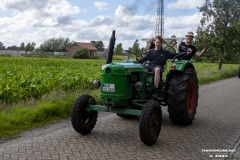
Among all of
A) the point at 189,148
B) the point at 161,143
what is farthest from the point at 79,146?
the point at 189,148

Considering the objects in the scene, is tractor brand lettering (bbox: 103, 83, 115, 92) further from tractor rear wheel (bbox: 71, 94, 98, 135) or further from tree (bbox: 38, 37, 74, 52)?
tree (bbox: 38, 37, 74, 52)

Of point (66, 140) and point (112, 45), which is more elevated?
point (112, 45)

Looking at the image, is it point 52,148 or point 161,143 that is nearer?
point 52,148

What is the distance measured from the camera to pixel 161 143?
5.91m

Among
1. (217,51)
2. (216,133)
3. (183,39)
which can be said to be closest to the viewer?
(216,133)

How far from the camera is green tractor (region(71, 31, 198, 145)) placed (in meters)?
5.74

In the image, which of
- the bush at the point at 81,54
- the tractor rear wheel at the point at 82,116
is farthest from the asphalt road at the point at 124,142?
the bush at the point at 81,54

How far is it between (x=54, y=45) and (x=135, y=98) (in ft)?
358

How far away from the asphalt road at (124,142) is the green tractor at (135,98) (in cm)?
26

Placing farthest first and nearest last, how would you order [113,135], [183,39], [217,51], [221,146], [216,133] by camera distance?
[217,51] → [183,39] → [216,133] → [113,135] → [221,146]

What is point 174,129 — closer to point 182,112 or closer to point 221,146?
point 182,112

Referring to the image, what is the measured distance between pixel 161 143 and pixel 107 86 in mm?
1427

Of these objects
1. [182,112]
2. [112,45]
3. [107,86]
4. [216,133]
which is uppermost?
[112,45]

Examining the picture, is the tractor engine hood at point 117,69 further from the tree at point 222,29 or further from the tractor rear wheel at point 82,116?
the tree at point 222,29
